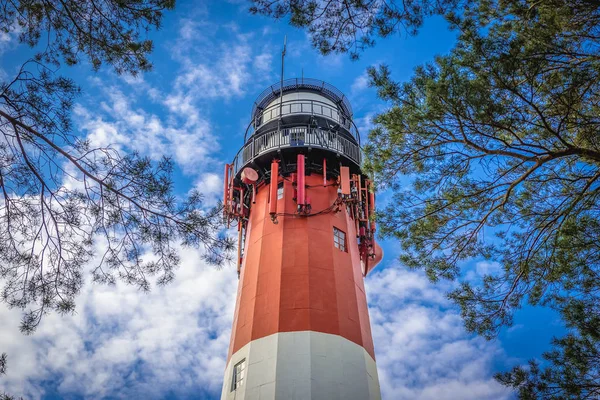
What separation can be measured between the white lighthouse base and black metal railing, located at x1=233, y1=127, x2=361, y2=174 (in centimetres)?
894

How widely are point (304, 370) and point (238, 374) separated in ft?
8.52

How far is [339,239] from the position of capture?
66.8 ft

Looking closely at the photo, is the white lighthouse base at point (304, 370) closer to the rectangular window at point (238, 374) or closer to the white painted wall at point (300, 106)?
the rectangular window at point (238, 374)

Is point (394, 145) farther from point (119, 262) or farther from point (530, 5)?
point (119, 262)

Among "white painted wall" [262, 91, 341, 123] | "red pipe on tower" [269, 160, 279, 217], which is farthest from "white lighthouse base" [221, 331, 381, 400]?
"white painted wall" [262, 91, 341, 123]

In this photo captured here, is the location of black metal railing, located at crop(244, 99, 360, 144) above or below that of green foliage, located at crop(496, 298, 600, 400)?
above

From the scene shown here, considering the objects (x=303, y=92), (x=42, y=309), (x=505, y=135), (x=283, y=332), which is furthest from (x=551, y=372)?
(x=303, y=92)

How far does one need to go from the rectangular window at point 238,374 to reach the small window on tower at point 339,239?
232 inches

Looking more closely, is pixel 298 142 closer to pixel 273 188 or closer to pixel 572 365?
pixel 273 188

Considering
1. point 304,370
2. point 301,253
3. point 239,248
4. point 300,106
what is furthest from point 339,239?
point 300,106

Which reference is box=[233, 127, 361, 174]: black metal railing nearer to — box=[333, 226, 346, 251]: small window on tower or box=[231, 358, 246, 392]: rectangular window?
box=[333, 226, 346, 251]: small window on tower

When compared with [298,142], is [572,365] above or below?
below

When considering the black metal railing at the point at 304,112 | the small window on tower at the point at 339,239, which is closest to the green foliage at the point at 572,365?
the small window on tower at the point at 339,239

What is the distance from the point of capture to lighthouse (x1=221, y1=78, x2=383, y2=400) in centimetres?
1589
